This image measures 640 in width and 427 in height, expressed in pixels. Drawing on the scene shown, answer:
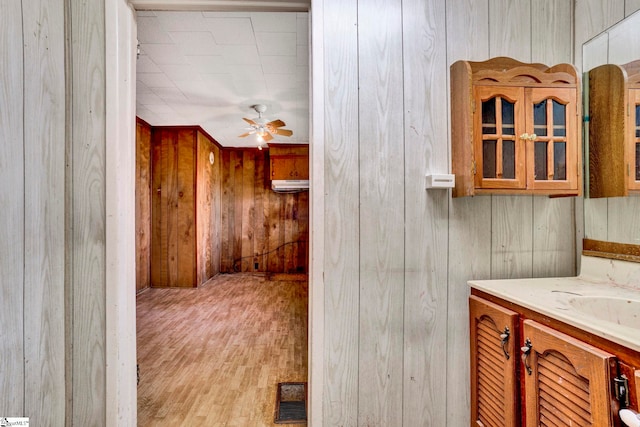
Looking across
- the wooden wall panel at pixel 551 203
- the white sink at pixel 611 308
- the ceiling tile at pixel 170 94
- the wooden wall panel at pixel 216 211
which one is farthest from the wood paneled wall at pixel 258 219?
Result: the white sink at pixel 611 308

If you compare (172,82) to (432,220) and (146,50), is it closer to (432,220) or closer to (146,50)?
(146,50)

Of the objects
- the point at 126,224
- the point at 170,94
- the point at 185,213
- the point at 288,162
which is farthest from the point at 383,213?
the point at 288,162

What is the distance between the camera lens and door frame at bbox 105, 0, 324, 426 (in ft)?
4.51

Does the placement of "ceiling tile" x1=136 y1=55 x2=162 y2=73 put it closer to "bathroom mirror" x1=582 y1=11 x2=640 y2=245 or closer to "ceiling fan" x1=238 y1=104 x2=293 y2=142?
"ceiling fan" x1=238 y1=104 x2=293 y2=142

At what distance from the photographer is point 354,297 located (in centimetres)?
143

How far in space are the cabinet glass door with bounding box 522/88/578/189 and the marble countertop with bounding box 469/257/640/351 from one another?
417 mm

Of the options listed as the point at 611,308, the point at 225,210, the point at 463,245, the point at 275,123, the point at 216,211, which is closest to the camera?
the point at 611,308

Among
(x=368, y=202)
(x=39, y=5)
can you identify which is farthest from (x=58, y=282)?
(x=368, y=202)

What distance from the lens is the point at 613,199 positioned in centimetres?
138

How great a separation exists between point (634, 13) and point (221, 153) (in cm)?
586

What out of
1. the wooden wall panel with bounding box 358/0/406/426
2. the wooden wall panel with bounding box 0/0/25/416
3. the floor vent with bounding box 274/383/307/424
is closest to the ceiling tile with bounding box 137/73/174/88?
the wooden wall panel with bounding box 0/0/25/416

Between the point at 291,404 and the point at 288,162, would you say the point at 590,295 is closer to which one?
the point at 291,404

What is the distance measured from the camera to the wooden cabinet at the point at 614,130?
4.21 feet

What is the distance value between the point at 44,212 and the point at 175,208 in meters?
3.74
